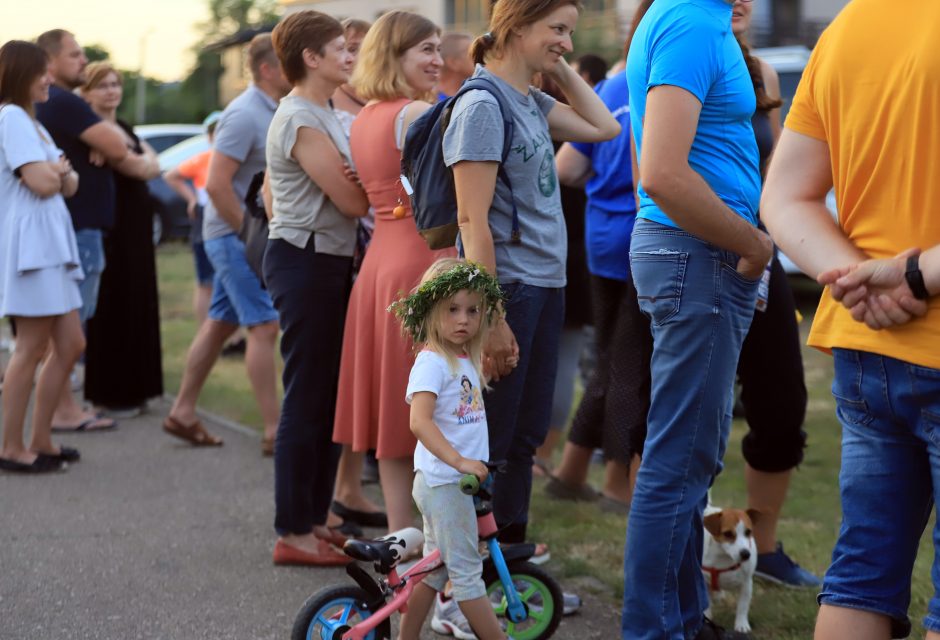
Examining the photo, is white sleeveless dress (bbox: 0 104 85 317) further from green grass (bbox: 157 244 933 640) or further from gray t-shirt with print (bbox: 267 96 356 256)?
gray t-shirt with print (bbox: 267 96 356 256)

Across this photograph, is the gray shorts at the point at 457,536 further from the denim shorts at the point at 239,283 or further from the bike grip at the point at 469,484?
the denim shorts at the point at 239,283

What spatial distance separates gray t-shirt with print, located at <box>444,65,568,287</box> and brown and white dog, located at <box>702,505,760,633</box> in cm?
100

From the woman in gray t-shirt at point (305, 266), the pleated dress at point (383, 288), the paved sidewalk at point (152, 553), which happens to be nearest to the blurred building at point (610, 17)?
the paved sidewalk at point (152, 553)

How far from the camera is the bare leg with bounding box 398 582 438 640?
3.73 metres

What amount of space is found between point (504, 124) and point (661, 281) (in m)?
0.75

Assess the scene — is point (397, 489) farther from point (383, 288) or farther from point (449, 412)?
point (449, 412)

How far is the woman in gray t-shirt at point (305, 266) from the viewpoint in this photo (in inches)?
187

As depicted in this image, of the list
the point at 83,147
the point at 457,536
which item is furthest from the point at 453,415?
the point at 83,147

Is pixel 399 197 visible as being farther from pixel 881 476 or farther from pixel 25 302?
pixel 25 302

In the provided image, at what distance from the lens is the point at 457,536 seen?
3609mm

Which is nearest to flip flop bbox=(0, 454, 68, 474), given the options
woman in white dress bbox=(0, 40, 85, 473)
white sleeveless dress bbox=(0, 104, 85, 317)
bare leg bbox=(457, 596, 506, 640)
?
woman in white dress bbox=(0, 40, 85, 473)

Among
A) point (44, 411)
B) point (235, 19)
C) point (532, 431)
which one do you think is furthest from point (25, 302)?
point (235, 19)

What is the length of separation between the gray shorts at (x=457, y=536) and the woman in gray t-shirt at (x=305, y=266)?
50.6 inches

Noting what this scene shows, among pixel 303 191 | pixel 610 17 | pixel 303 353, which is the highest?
pixel 303 191
